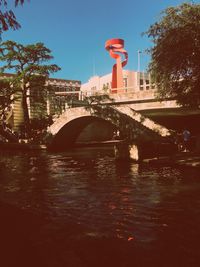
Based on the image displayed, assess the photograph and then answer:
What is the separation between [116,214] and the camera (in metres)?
7.86

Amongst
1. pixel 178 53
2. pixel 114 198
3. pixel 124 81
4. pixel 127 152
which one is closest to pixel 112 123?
pixel 127 152

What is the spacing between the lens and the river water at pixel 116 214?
17.5 feet

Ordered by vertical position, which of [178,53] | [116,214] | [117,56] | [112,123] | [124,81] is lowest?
[116,214]

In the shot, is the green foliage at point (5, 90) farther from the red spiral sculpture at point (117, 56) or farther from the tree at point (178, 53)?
the red spiral sculpture at point (117, 56)

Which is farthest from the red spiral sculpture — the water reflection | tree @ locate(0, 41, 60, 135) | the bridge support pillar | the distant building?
the water reflection

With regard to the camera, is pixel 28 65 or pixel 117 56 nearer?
pixel 28 65

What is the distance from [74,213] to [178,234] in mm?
A: 3037

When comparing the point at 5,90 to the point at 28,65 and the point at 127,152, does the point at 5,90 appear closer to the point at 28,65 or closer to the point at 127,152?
the point at 28,65

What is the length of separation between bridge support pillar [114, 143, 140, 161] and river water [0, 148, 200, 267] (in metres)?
3.89

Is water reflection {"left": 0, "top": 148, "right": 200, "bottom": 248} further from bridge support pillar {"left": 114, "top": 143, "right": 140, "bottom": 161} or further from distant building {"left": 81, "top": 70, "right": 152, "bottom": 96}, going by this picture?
distant building {"left": 81, "top": 70, "right": 152, "bottom": 96}

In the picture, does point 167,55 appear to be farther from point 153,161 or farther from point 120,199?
point 120,199

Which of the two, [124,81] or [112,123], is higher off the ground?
[124,81]

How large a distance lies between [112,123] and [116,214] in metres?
15.8

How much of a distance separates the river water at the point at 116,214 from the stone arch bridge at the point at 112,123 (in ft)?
22.8
